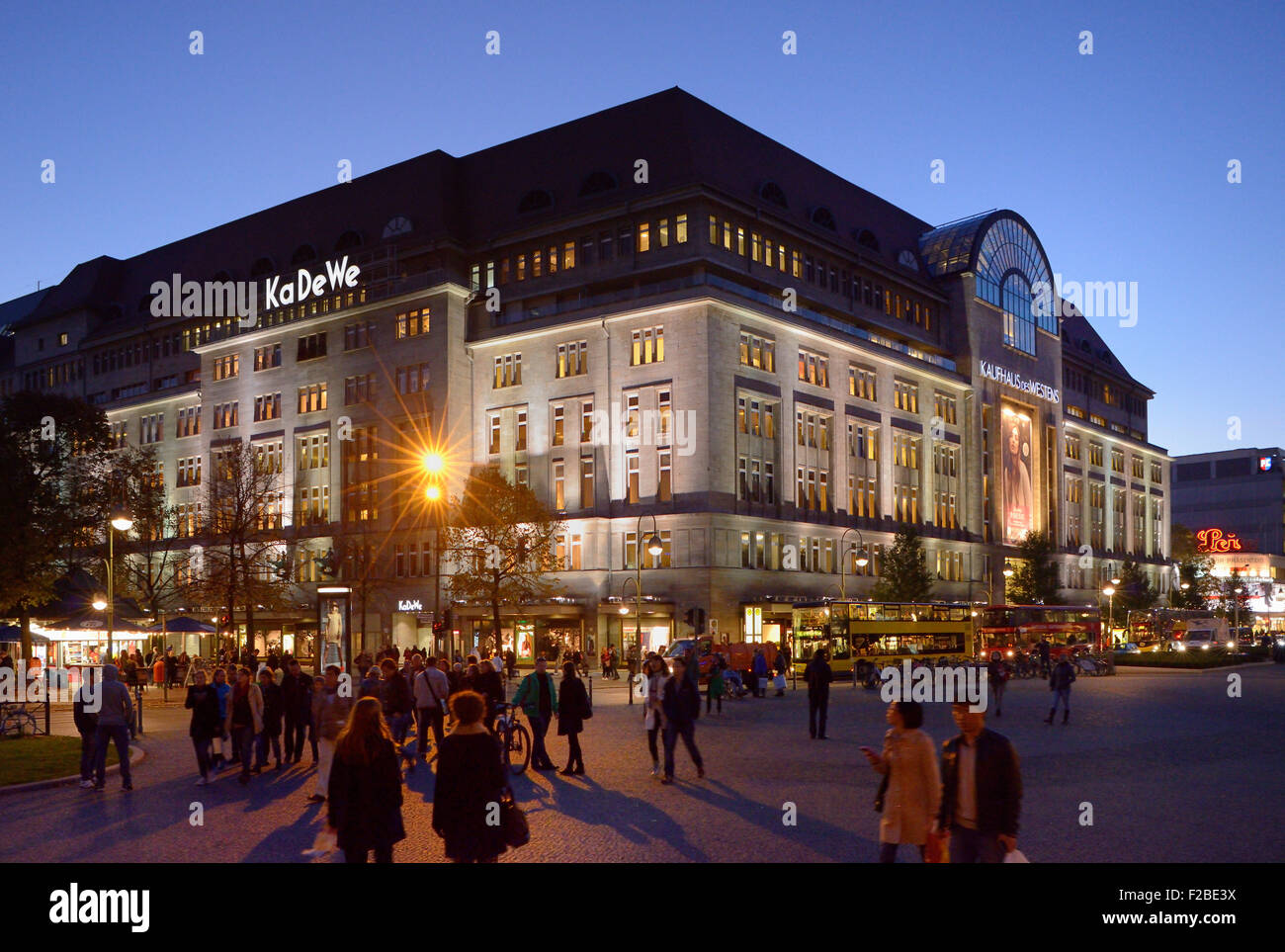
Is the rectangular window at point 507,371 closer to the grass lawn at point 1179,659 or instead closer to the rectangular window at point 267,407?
the rectangular window at point 267,407

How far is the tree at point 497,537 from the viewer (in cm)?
6000

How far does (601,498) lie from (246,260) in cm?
3963

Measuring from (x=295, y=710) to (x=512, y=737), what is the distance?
419cm

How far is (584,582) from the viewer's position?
7069 centimetres

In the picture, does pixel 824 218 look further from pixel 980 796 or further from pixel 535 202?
pixel 980 796

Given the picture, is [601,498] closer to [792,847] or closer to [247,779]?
[247,779]

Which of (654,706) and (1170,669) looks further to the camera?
(1170,669)

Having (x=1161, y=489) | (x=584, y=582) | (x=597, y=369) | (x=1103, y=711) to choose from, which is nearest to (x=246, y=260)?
(x=597, y=369)

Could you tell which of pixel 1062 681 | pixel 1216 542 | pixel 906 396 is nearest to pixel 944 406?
pixel 906 396

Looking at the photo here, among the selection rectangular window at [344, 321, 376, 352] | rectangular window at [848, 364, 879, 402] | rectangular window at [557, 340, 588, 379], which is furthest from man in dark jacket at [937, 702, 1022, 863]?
rectangular window at [344, 321, 376, 352]

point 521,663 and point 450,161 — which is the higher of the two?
point 450,161

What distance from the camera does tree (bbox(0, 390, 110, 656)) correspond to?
3800cm

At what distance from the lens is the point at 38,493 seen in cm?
4194

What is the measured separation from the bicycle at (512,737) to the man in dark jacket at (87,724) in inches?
237
